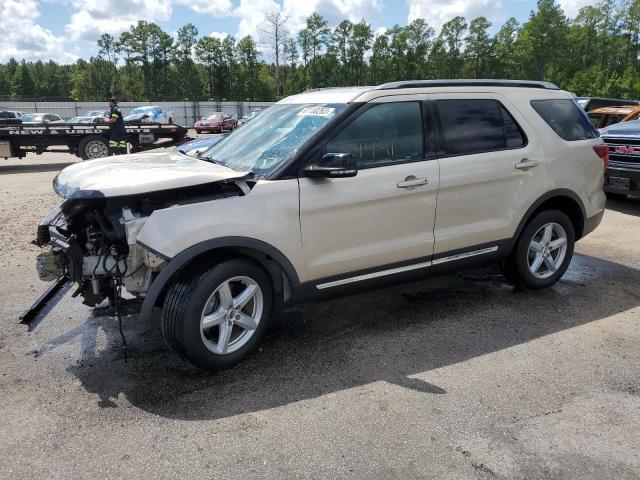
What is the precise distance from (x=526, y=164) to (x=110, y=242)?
3.50m

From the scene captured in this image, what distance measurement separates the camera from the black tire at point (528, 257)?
16.0ft

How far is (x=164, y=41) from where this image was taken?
8850 centimetres

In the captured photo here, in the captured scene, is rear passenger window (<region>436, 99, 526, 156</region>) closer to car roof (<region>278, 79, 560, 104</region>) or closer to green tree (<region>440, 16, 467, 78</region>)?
car roof (<region>278, 79, 560, 104</region>)

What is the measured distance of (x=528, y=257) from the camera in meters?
5.00

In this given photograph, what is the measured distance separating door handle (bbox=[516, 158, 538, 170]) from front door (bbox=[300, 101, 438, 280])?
3.06 ft

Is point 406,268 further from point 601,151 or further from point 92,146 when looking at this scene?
point 92,146

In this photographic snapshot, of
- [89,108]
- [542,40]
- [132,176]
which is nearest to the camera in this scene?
[132,176]

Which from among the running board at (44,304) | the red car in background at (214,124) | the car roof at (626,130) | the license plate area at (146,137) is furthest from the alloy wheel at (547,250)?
the red car in background at (214,124)

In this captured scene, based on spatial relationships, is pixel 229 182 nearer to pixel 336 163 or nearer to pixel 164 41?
pixel 336 163

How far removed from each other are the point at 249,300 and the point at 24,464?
5.23ft

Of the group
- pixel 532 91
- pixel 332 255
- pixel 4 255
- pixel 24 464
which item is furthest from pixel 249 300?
pixel 4 255

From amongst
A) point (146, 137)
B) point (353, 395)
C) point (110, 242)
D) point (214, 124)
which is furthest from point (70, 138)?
point (214, 124)

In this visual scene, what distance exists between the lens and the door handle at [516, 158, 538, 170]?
15.1 feet

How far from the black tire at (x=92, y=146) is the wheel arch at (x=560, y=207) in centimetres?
1381
